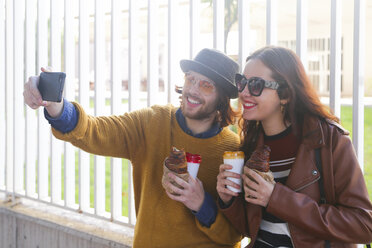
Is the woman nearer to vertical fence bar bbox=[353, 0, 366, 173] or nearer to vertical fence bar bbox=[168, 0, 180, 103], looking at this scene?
vertical fence bar bbox=[353, 0, 366, 173]

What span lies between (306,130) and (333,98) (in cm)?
57

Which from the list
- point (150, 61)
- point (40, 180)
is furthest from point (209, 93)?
point (40, 180)

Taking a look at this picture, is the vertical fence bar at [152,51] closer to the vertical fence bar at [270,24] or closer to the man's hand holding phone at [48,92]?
the vertical fence bar at [270,24]

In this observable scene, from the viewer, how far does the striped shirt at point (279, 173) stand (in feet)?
6.15

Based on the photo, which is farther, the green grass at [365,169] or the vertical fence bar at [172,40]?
the green grass at [365,169]

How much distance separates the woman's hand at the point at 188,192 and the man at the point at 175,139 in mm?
11

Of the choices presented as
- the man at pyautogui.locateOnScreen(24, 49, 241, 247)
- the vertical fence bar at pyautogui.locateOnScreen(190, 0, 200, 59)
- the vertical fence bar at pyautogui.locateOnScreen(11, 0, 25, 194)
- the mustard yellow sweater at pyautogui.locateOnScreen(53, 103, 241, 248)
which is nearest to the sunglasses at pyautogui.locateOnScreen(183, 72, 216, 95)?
the man at pyautogui.locateOnScreen(24, 49, 241, 247)

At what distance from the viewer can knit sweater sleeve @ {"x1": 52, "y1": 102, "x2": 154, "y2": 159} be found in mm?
2172

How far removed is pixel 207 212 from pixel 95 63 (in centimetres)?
176

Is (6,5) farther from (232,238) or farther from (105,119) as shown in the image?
(232,238)

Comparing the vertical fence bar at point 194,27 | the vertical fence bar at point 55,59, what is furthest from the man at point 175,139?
the vertical fence bar at point 55,59

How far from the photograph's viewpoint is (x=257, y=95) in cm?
190

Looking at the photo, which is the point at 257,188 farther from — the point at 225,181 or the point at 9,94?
the point at 9,94

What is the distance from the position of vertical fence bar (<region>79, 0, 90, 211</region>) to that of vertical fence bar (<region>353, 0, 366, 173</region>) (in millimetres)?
2081
